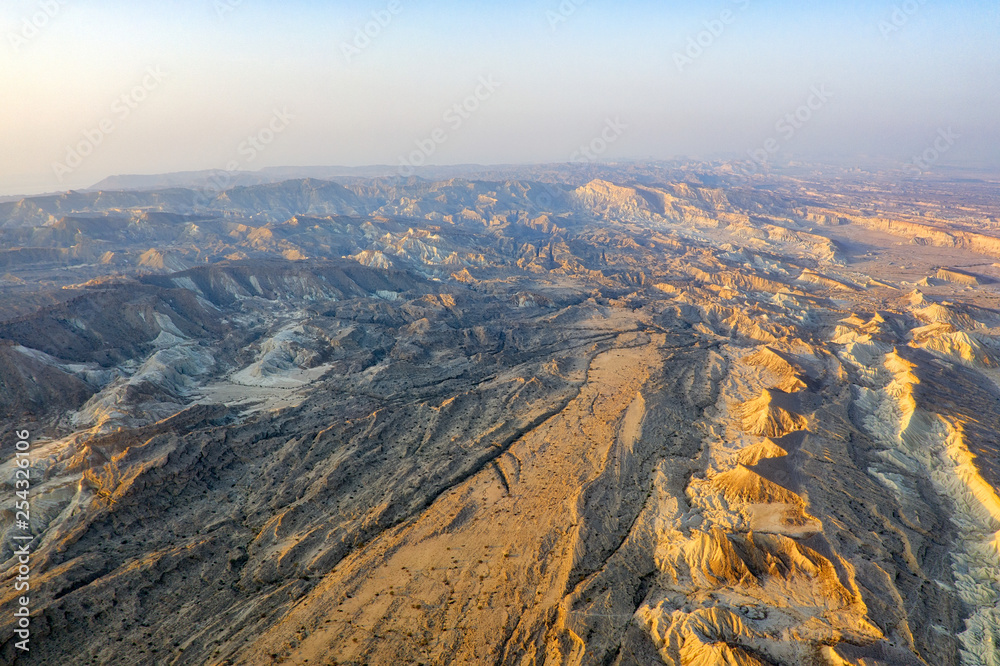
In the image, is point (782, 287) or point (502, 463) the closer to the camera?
point (502, 463)

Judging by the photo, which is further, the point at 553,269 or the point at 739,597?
the point at 553,269

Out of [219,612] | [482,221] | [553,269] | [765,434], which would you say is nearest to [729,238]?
[553,269]

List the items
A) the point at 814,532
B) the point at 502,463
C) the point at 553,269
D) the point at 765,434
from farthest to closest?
1. the point at 553,269
2. the point at 765,434
3. the point at 502,463
4. the point at 814,532

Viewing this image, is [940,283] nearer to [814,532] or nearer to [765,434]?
[765,434]

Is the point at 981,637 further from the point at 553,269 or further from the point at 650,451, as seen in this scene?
the point at 553,269

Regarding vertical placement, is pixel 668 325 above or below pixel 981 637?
below

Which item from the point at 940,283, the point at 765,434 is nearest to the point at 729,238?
the point at 940,283

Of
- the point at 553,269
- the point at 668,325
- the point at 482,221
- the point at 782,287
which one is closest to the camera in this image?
the point at 668,325

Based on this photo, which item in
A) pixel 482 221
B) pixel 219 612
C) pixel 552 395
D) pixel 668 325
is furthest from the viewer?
pixel 482 221

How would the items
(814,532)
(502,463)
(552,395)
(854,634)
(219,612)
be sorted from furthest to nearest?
(552,395)
(502,463)
(814,532)
(219,612)
(854,634)
